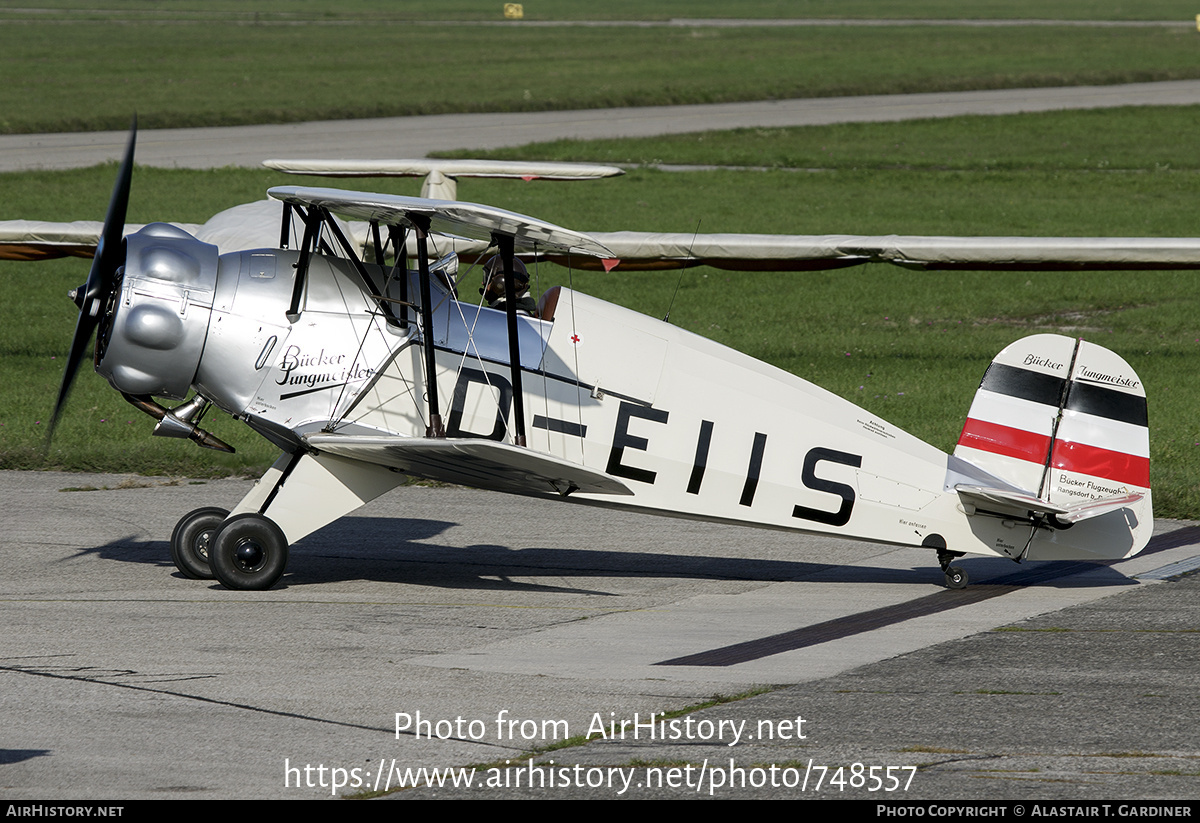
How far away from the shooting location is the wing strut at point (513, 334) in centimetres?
836

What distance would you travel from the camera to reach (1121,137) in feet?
120

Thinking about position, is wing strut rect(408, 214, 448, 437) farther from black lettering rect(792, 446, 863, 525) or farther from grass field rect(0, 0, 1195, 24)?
grass field rect(0, 0, 1195, 24)

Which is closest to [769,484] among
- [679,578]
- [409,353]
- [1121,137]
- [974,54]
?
[679,578]

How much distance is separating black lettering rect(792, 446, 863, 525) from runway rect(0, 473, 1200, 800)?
0.53 meters

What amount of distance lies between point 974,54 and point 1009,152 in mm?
24979

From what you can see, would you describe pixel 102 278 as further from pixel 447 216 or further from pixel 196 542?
pixel 447 216

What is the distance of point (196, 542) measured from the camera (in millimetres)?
9180

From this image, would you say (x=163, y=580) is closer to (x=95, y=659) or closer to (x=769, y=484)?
(x=95, y=659)

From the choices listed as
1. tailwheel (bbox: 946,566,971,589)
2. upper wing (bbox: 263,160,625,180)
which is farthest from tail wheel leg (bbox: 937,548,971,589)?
upper wing (bbox: 263,160,625,180)

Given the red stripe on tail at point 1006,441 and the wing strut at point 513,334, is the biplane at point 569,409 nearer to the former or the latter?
the red stripe on tail at point 1006,441

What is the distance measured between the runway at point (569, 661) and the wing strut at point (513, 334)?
1.18 metres

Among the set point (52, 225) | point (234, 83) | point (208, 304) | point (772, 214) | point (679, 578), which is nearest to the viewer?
point (208, 304)

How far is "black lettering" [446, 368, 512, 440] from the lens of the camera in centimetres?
891

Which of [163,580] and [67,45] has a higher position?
[67,45]
